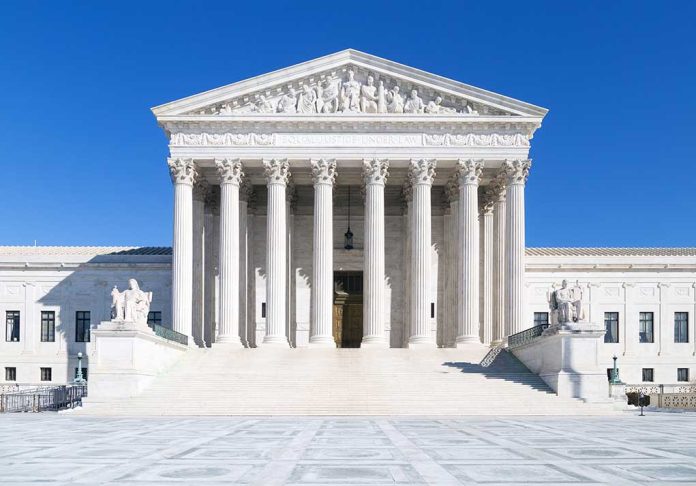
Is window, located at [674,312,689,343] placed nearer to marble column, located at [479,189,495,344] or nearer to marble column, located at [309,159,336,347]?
marble column, located at [479,189,495,344]

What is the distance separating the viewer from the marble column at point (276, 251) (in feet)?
160

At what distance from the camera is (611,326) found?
5816 cm

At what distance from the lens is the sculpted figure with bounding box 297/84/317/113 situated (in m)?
49.5

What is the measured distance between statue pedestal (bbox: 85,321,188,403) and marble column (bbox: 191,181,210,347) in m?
13.3

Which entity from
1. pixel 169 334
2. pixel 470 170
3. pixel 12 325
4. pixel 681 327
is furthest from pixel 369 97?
pixel 12 325

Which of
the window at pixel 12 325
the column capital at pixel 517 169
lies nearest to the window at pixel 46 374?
the window at pixel 12 325

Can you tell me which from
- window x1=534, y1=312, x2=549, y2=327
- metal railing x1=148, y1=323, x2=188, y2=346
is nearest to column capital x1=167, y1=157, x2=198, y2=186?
metal railing x1=148, y1=323, x2=188, y2=346

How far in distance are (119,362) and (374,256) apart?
17527 millimetres

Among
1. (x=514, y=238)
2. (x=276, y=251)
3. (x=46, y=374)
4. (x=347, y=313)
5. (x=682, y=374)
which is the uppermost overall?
(x=514, y=238)

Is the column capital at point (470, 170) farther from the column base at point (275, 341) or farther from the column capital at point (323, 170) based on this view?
the column base at point (275, 341)

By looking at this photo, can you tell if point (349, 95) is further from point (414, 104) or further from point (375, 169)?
point (375, 169)

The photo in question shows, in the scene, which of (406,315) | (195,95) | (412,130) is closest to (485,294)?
(406,315)

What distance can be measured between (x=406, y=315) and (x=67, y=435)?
3499 centimetres

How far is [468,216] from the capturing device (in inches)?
1943
